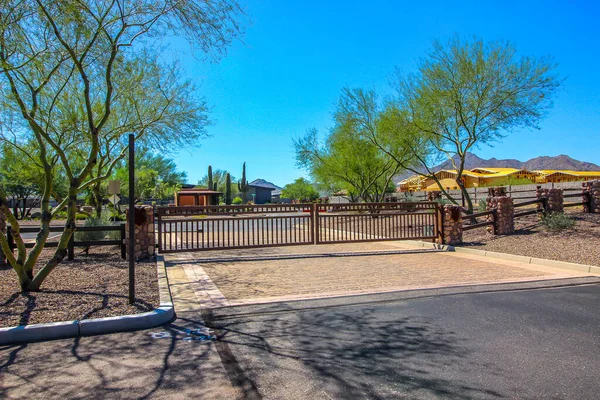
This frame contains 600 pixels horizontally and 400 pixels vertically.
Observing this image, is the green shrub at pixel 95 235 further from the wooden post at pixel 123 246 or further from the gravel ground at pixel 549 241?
the gravel ground at pixel 549 241

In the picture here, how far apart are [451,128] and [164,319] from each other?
15.5 metres

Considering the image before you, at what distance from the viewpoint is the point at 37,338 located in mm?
4930

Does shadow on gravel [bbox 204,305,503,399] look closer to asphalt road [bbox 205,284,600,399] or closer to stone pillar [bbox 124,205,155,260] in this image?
asphalt road [bbox 205,284,600,399]

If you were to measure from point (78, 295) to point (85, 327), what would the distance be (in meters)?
1.69

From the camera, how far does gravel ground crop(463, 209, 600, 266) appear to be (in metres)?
10.8

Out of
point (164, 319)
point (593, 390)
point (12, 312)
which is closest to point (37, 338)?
point (12, 312)

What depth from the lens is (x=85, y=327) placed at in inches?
203

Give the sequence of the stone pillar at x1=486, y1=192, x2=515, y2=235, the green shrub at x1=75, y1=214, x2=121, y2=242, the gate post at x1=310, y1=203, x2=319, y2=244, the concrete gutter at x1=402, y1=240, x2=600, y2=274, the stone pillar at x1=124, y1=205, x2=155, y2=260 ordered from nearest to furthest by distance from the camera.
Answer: the concrete gutter at x1=402, y1=240, x2=600, y2=274
the stone pillar at x1=124, y1=205, x2=155, y2=260
the gate post at x1=310, y1=203, x2=319, y2=244
the green shrub at x1=75, y1=214, x2=121, y2=242
the stone pillar at x1=486, y1=192, x2=515, y2=235

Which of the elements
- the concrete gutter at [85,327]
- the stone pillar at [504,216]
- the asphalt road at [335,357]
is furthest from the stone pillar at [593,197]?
the concrete gutter at [85,327]

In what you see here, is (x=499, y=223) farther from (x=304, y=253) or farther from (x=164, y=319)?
(x=164, y=319)

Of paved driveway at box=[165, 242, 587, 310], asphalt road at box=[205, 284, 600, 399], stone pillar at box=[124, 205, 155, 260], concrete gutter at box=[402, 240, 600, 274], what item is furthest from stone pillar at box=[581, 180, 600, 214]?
stone pillar at box=[124, 205, 155, 260]

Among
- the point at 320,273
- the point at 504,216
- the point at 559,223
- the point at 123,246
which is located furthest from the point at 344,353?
the point at 559,223

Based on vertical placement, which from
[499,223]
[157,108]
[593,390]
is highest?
[157,108]

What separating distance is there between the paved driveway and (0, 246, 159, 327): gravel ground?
2.14 feet
